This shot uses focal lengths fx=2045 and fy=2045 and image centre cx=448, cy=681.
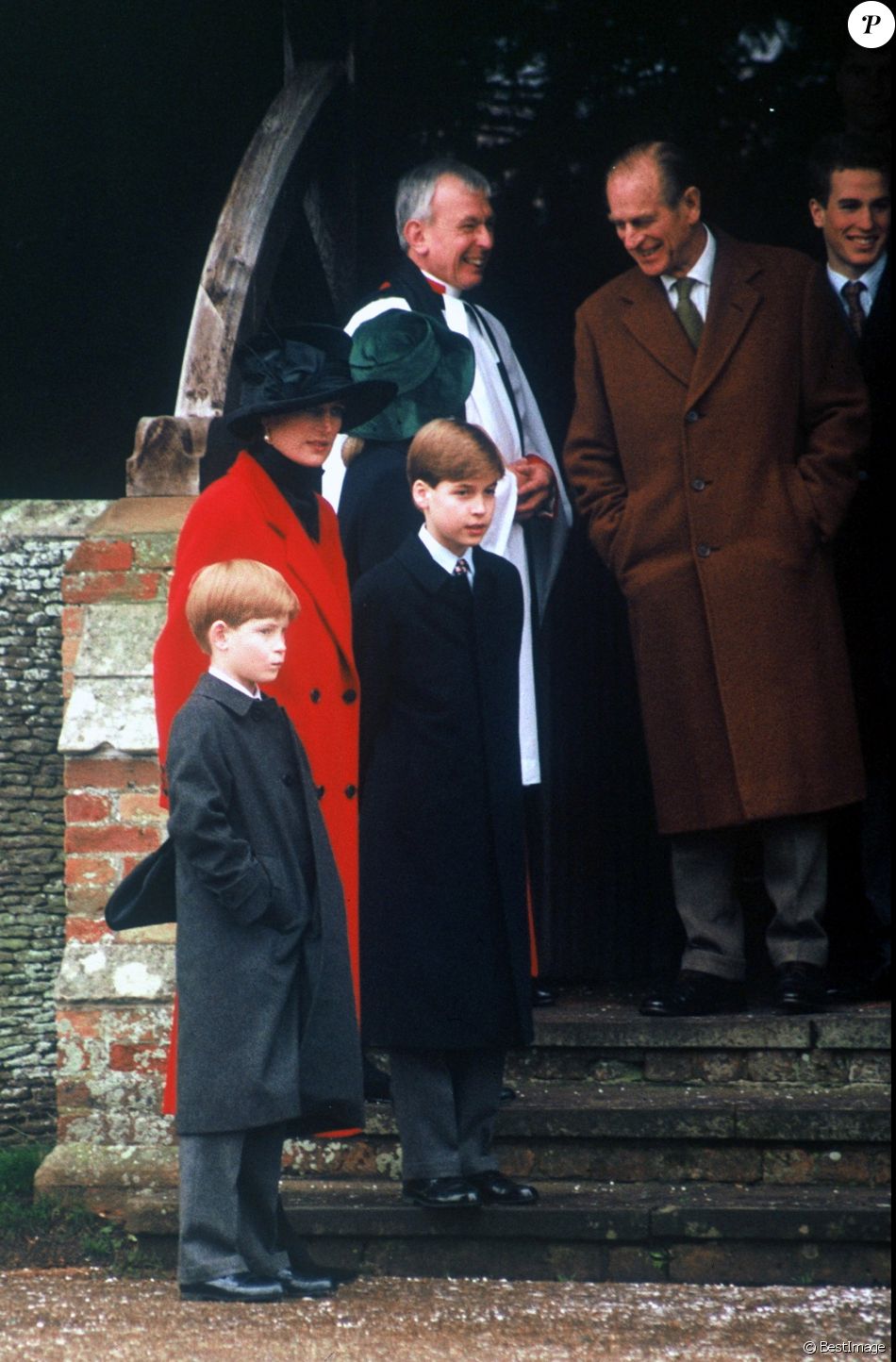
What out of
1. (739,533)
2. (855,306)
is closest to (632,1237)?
(739,533)

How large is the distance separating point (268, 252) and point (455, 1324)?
3021mm

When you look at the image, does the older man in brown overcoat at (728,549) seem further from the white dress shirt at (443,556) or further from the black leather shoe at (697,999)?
the white dress shirt at (443,556)

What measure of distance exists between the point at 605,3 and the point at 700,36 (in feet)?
1.10

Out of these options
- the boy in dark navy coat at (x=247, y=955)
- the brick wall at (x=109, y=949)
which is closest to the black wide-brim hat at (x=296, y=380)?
the boy in dark navy coat at (x=247, y=955)

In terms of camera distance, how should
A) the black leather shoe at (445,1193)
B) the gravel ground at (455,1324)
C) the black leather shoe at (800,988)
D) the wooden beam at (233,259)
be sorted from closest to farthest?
the gravel ground at (455,1324)
the black leather shoe at (445,1193)
the black leather shoe at (800,988)
the wooden beam at (233,259)

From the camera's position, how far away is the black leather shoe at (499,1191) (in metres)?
4.46

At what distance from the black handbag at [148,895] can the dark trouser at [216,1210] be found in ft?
1.50

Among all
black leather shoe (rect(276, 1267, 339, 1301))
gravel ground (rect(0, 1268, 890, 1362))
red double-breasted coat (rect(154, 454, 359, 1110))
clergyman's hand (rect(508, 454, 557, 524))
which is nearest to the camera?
gravel ground (rect(0, 1268, 890, 1362))

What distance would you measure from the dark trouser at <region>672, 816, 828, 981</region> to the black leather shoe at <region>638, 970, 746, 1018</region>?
0.02m

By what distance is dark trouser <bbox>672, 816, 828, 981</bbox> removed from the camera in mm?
5086

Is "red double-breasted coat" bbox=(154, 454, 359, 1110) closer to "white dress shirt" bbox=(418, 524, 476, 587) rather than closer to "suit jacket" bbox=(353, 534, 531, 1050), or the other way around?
"suit jacket" bbox=(353, 534, 531, 1050)

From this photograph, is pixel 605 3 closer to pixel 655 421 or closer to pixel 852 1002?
pixel 655 421

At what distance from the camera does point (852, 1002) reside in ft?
16.7

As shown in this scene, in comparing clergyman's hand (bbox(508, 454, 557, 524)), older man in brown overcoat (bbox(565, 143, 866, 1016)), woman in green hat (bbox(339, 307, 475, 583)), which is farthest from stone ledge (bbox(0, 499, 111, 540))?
older man in brown overcoat (bbox(565, 143, 866, 1016))
